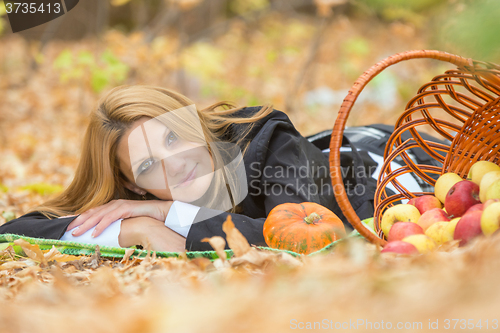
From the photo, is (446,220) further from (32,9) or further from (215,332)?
(32,9)

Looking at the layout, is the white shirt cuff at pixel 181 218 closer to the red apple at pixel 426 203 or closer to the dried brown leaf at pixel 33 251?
the dried brown leaf at pixel 33 251

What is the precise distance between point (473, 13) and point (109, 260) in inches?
61.3

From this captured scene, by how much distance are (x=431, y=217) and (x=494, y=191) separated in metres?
0.22

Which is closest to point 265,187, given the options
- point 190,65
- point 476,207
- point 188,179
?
point 188,179

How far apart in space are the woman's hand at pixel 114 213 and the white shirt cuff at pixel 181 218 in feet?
0.29

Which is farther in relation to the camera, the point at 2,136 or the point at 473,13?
the point at 2,136

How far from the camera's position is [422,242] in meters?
1.10

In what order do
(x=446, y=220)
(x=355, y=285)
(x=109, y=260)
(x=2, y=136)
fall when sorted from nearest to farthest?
(x=355, y=285)
(x=446, y=220)
(x=109, y=260)
(x=2, y=136)

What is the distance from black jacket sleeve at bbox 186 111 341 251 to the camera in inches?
71.8

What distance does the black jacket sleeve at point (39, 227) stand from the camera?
67.9 inches

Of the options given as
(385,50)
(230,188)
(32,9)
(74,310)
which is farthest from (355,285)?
(385,50)

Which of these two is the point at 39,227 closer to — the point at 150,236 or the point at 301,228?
the point at 150,236

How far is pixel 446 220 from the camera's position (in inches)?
49.2

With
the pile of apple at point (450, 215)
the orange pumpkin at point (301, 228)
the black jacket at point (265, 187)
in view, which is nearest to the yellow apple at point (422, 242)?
the pile of apple at point (450, 215)
